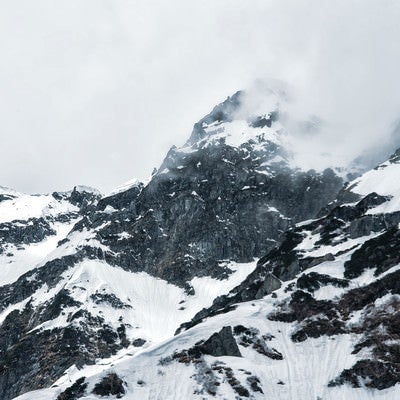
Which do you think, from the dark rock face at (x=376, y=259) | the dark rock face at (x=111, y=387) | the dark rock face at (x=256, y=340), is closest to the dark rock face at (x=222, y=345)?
the dark rock face at (x=256, y=340)

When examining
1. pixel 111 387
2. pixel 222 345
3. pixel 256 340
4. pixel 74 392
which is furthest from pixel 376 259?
pixel 74 392

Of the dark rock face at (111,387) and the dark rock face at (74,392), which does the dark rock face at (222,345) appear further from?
the dark rock face at (74,392)

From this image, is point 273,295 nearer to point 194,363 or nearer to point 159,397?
point 194,363

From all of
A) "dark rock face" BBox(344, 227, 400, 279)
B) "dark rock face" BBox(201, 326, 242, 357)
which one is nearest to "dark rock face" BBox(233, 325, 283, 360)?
"dark rock face" BBox(201, 326, 242, 357)

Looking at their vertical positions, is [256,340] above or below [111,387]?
above

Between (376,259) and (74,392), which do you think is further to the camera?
(376,259)

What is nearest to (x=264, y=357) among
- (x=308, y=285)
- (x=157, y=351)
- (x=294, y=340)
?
(x=294, y=340)

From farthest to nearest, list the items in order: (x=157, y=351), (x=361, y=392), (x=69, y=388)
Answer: (x=157, y=351), (x=69, y=388), (x=361, y=392)

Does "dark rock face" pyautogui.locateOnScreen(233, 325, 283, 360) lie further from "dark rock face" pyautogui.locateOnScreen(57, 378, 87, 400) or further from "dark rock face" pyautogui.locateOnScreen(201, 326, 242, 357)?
"dark rock face" pyautogui.locateOnScreen(57, 378, 87, 400)

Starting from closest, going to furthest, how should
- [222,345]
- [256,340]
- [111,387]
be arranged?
[111,387]
[222,345]
[256,340]

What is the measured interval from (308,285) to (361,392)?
1999 inches

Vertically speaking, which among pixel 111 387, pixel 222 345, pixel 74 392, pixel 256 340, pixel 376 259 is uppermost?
pixel 376 259

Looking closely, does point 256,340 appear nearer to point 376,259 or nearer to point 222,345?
point 222,345

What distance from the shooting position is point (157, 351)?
16025 cm
